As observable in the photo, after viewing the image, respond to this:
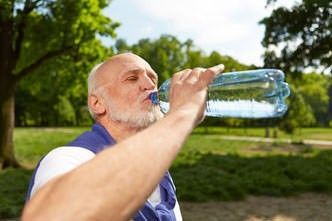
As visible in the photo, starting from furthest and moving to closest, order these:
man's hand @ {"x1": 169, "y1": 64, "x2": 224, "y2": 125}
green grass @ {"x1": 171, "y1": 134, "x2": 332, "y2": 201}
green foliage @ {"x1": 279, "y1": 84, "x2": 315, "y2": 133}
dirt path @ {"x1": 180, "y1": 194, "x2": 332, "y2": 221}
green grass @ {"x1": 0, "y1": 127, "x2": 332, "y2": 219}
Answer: green foliage @ {"x1": 279, "y1": 84, "x2": 315, "y2": 133}, green grass @ {"x1": 171, "y1": 134, "x2": 332, "y2": 201}, green grass @ {"x1": 0, "y1": 127, "x2": 332, "y2": 219}, dirt path @ {"x1": 180, "y1": 194, "x2": 332, "y2": 221}, man's hand @ {"x1": 169, "y1": 64, "x2": 224, "y2": 125}

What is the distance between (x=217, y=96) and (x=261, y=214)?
7234mm

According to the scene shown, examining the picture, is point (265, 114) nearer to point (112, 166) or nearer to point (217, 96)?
point (217, 96)

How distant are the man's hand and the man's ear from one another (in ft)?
2.39

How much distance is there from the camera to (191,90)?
3.67 ft

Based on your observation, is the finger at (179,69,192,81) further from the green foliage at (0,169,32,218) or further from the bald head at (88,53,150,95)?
the green foliage at (0,169,32,218)

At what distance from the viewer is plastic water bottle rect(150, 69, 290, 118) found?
1.62 metres

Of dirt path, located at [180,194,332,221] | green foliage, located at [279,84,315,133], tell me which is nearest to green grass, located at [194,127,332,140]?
green foliage, located at [279,84,315,133]

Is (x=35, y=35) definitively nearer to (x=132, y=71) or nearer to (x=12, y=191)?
(x=12, y=191)

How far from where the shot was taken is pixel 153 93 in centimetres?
175

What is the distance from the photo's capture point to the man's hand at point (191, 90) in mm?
1086

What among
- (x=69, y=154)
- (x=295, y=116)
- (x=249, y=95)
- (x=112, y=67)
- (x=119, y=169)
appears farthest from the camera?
(x=295, y=116)

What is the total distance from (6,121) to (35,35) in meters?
2.72

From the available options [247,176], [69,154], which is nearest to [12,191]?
[247,176]

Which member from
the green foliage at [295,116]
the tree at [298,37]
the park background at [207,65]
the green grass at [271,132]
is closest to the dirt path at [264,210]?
the park background at [207,65]
